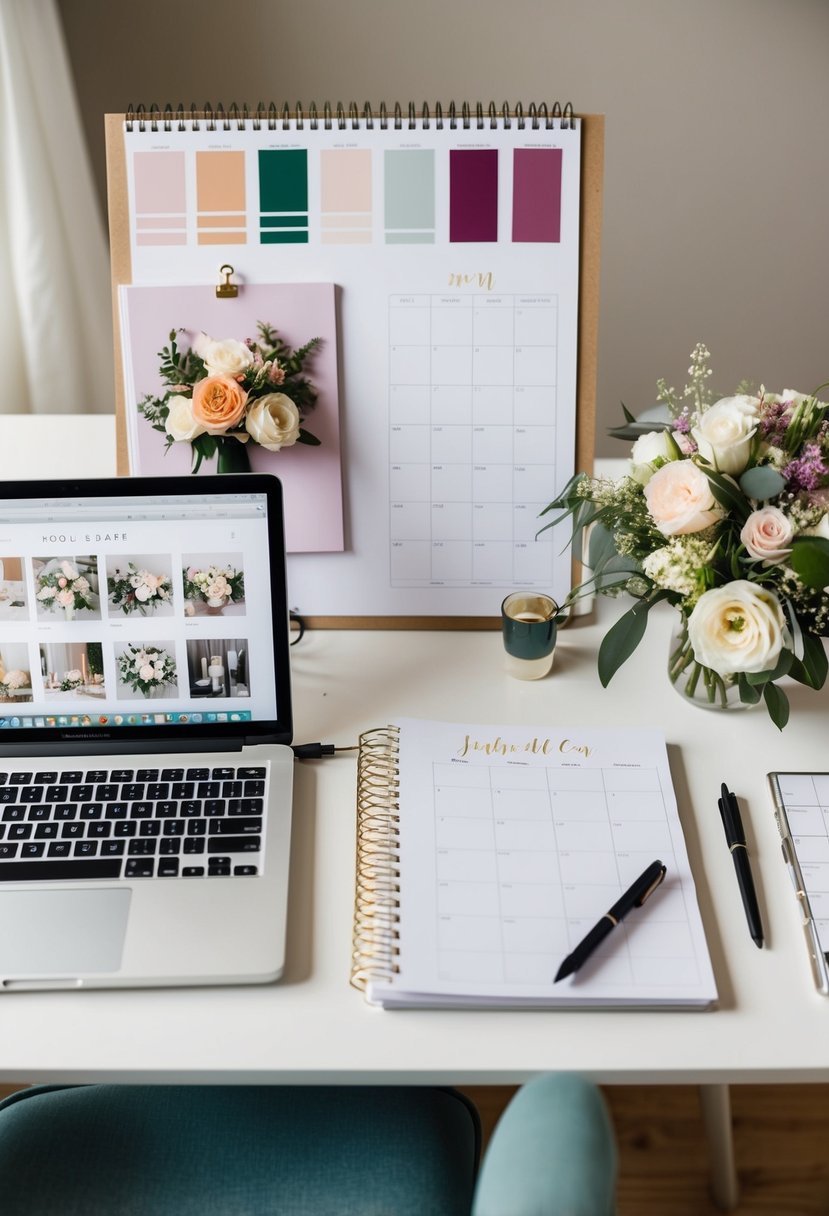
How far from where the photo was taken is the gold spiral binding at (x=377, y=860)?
764mm

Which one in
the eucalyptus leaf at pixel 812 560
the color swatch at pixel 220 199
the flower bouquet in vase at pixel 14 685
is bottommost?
the flower bouquet in vase at pixel 14 685

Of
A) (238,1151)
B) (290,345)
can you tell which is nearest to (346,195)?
(290,345)

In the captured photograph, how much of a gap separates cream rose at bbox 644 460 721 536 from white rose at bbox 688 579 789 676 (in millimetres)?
62

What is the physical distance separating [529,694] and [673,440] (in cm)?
30

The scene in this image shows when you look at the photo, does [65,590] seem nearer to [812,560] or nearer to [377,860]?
[377,860]

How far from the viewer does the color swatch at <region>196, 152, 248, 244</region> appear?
3.52 feet

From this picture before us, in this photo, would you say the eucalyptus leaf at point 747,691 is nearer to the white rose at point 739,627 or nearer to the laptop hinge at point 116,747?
the white rose at point 739,627

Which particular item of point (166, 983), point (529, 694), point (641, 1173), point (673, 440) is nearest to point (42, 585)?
point (166, 983)

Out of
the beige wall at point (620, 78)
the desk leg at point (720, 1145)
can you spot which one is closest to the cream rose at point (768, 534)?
the desk leg at point (720, 1145)

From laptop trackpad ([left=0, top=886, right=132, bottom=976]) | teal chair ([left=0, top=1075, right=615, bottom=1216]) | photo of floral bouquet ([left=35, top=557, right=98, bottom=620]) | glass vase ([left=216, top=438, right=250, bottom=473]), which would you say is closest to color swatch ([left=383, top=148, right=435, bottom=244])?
glass vase ([left=216, top=438, right=250, bottom=473])

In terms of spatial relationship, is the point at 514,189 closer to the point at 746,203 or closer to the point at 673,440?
the point at 673,440

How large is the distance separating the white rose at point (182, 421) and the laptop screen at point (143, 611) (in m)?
0.16

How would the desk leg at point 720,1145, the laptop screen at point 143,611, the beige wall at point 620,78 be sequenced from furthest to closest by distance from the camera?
the beige wall at point 620,78, the desk leg at point 720,1145, the laptop screen at point 143,611

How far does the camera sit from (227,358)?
1040 millimetres
